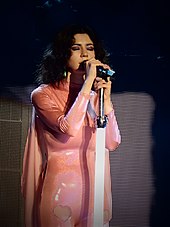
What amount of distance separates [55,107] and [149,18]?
833 mm

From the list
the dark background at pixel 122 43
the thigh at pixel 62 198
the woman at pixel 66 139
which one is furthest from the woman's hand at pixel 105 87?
the dark background at pixel 122 43

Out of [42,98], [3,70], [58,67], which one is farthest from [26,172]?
[3,70]

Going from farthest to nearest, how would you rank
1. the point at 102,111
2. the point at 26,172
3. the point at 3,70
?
the point at 3,70, the point at 26,172, the point at 102,111

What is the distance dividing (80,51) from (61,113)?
0.26 metres

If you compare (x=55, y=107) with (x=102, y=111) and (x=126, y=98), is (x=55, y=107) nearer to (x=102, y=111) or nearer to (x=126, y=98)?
(x=102, y=111)

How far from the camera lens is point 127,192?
2.12 metres

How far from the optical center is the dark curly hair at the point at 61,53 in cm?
164

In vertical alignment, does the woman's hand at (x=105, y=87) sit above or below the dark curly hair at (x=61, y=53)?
below

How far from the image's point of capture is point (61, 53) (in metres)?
1.65

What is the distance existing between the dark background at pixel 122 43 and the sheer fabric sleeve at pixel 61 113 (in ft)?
1.76

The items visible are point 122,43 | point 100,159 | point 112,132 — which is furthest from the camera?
point 122,43

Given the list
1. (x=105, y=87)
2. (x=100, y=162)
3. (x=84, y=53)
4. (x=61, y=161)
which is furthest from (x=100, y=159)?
(x=84, y=53)

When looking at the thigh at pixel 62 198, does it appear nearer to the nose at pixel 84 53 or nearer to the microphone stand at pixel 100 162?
the microphone stand at pixel 100 162

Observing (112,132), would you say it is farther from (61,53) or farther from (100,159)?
(61,53)
